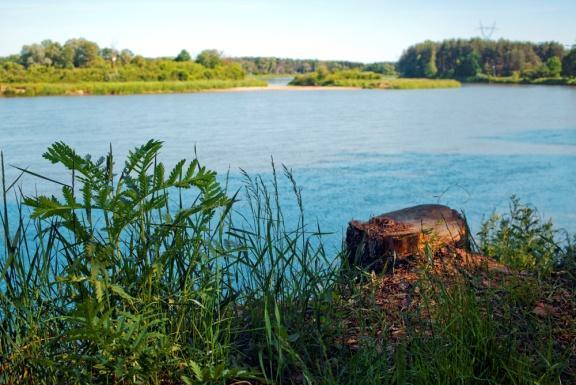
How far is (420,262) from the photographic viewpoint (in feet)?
7.93

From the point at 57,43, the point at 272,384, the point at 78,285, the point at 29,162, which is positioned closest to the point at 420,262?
the point at 272,384

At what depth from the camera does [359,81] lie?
121ft

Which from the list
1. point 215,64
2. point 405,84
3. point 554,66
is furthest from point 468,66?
point 215,64

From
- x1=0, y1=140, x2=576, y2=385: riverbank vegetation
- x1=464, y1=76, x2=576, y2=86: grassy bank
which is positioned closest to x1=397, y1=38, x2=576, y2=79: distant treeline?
x1=464, y1=76, x2=576, y2=86: grassy bank

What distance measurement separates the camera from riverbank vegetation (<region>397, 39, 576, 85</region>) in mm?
32781

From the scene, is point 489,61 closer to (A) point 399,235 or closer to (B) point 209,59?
(B) point 209,59

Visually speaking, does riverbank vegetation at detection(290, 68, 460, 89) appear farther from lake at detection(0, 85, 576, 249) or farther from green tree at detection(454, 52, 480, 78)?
lake at detection(0, 85, 576, 249)

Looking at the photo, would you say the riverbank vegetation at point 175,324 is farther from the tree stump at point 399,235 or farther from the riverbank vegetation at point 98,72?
the riverbank vegetation at point 98,72

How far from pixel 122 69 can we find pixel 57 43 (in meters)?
5.54

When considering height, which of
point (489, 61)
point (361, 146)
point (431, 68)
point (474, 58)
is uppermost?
point (474, 58)

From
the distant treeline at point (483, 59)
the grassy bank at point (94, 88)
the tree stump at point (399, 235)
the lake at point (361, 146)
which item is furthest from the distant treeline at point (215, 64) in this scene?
the tree stump at point (399, 235)

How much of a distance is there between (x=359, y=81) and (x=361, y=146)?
2712 centimetres

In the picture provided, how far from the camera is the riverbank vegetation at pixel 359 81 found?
32.7m

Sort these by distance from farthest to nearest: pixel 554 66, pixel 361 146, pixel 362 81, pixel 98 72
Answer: pixel 362 81 < pixel 554 66 < pixel 98 72 < pixel 361 146
